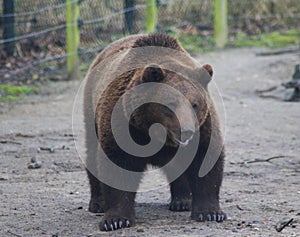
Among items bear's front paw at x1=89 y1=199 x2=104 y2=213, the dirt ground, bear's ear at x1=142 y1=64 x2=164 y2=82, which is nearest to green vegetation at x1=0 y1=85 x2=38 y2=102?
the dirt ground

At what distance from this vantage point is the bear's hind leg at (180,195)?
5.49 meters

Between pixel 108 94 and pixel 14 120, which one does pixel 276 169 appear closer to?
pixel 108 94

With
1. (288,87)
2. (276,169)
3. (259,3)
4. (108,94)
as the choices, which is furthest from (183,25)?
(108,94)

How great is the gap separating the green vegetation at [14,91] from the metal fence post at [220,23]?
5.51 metres

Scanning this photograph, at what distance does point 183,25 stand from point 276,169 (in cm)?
841

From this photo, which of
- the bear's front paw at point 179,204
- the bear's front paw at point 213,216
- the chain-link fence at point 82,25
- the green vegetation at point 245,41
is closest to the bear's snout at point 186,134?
the bear's front paw at point 213,216

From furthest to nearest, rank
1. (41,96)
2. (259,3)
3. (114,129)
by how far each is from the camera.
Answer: (259,3), (41,96), (114,129)

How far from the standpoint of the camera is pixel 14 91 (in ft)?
33.7

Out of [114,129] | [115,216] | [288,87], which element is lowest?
[288,87]

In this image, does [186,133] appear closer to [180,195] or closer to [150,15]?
[180,195]

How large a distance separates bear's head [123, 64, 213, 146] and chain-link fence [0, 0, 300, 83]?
236 inches

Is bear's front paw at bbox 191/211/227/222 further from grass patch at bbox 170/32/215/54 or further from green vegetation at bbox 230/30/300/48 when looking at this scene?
green vegetation at bbox 230/30/300/48

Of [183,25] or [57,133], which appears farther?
[183,25]

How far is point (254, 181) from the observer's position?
6234mm
